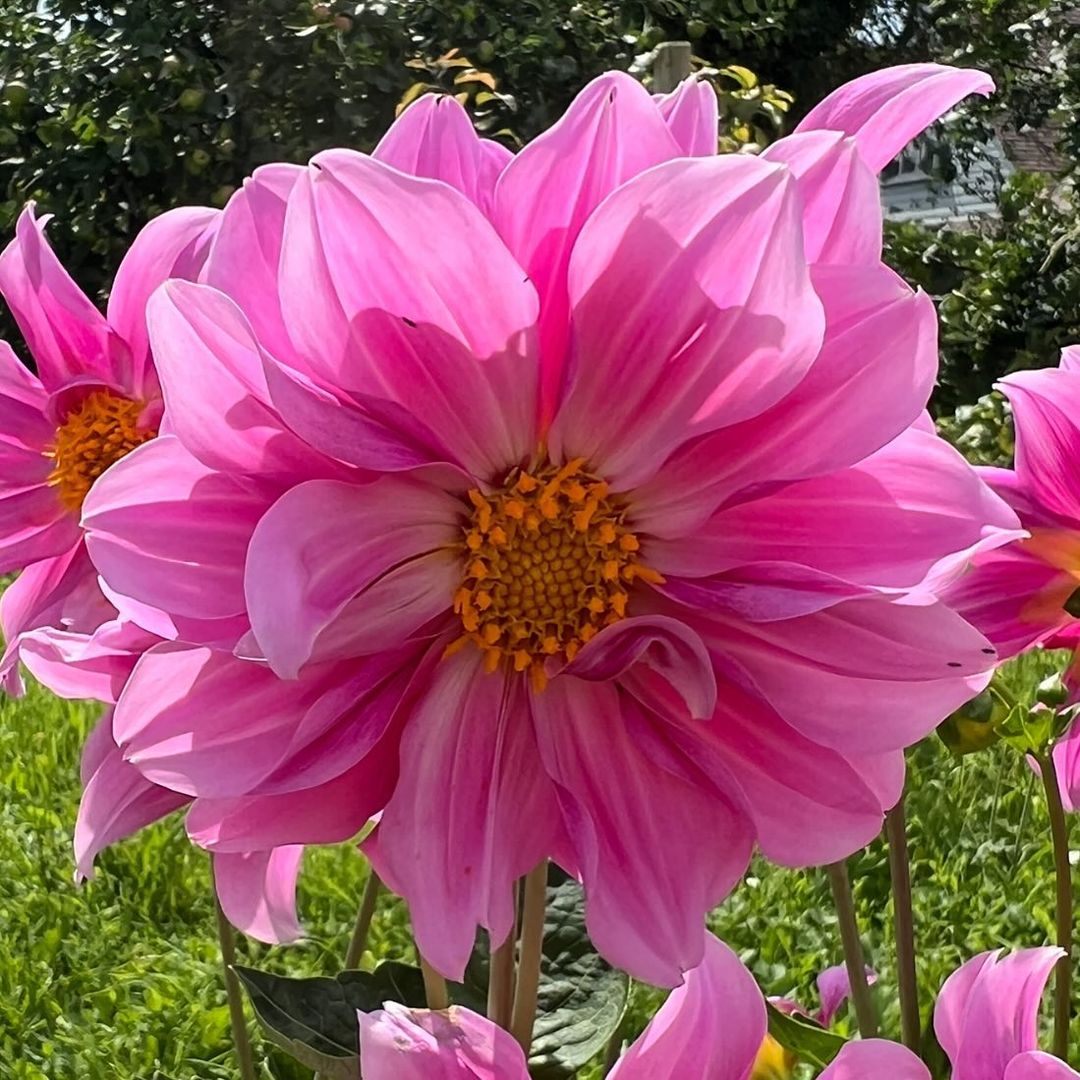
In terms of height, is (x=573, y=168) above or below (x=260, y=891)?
above

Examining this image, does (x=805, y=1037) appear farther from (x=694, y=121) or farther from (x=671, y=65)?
(x=671, y=65)

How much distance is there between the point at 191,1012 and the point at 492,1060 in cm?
111

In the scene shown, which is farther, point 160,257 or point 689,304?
point 160,257

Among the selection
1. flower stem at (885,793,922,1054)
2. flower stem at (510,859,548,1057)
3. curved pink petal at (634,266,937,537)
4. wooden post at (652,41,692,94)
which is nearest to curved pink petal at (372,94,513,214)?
curved pink petal at (634,266,937,537)

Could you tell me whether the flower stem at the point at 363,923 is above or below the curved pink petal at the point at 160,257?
below

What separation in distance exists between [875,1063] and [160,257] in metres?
0.41

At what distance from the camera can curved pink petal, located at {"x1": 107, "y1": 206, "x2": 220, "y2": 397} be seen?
520 millimetres

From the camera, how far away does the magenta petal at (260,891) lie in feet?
1.59

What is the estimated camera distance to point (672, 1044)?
416 mm

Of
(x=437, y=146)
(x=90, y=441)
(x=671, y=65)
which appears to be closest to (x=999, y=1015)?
(x=437, y=146)

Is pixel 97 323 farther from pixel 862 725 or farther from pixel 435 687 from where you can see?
pixel 862 725

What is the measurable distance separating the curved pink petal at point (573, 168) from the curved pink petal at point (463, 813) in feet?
0.44

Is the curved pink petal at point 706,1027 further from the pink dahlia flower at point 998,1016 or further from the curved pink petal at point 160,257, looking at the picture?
the curved pink petal at point 160,257

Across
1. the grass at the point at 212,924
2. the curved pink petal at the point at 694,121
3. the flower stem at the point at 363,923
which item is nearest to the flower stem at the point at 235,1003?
the flower stem at the point at 363,923
